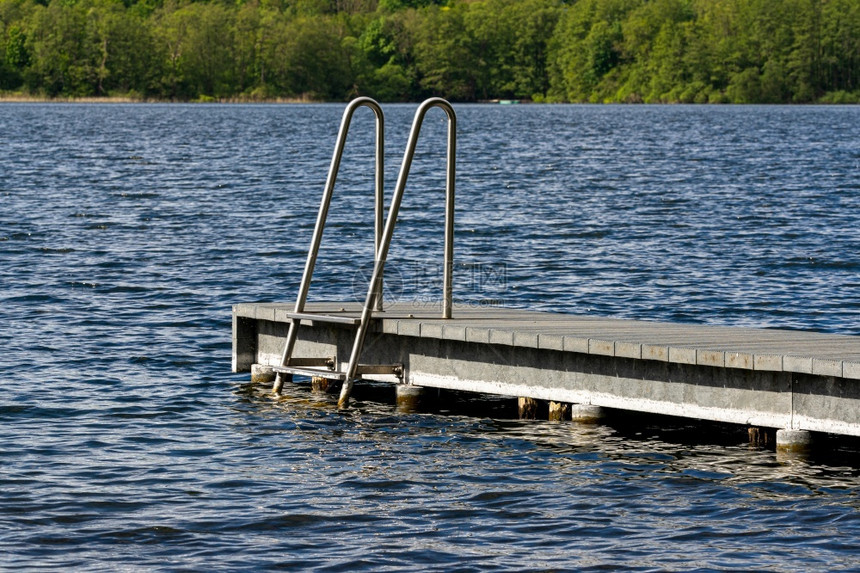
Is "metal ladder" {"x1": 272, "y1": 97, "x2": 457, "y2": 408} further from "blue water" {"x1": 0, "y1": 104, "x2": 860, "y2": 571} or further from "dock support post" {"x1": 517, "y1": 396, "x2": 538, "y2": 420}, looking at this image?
"dock support post" {"x1": 517, "y1": 396, "x2": 538, "y2": 420}

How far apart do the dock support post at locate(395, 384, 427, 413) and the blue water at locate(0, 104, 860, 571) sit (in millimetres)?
203

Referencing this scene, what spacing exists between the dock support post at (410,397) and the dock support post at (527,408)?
0.97 meters

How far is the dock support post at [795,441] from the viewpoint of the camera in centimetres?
1158

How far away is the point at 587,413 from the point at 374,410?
2.21m

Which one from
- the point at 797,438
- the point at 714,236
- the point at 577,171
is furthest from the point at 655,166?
the point at 797,438

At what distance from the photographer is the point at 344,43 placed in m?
195

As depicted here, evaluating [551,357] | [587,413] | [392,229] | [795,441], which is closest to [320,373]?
[392,229]

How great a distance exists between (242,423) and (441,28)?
7465 inches

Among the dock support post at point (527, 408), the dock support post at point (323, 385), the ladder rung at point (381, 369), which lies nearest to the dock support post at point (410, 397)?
the ladder rung at point (381, 369)

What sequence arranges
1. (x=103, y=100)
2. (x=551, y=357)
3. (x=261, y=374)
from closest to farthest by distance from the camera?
(x=551, y=357) → (x=261, y=374) → (x=103, y=100)

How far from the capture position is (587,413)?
1277cm

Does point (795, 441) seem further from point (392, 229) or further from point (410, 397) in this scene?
point (392, 229)

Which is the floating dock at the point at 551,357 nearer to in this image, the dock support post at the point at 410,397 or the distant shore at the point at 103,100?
the dock support post at the point at 410,397

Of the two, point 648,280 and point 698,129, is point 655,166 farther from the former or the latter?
point 698,129
